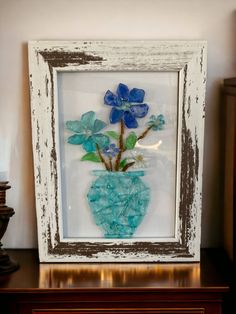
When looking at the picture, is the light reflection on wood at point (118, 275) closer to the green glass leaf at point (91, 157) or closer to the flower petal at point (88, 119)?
the green glass leaf at point (91, 157)

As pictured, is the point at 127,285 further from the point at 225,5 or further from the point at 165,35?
the point at 225,5

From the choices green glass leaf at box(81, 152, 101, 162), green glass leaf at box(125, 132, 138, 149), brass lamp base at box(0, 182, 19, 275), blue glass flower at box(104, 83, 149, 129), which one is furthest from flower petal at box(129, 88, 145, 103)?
brass lamp base at box(0, 182, 19, 275)

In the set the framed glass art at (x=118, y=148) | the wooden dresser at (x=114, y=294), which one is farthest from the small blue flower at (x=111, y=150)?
the wooden dresser at (x=114, y=294)

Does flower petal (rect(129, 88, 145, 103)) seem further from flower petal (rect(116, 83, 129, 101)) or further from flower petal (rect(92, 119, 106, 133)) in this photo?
flower petal (rect(92, 119, 106, 133))

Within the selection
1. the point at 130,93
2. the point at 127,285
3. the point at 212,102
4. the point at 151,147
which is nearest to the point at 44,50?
the point at 130,93

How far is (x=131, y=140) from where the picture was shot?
1.62 meters

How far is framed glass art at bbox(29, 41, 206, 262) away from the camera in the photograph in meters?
1.58

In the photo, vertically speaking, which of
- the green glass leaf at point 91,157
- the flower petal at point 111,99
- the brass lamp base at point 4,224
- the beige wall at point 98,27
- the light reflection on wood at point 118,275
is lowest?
the light reflection on wood at point 118,275

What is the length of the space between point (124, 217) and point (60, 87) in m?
0.46

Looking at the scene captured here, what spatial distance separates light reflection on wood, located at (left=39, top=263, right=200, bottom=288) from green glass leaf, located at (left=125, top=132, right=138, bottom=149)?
381mm

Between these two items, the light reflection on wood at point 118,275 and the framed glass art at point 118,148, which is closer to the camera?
the light reflection on wood at point 118,275

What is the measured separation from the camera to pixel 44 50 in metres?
1.58

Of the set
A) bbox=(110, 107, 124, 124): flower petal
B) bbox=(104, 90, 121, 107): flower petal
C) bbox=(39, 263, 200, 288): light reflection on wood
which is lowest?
bbox=(39, 263, 200, 288): light reflection on wood

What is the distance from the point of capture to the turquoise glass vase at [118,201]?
1627 millimetres
